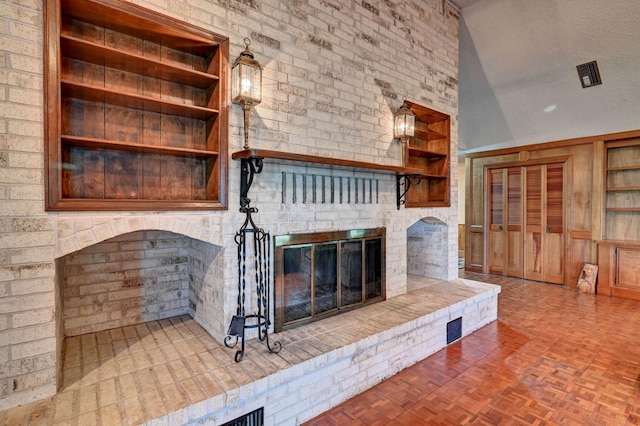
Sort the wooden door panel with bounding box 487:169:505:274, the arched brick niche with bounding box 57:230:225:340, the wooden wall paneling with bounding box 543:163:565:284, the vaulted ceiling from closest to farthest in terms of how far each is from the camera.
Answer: the arched brick niche with bounding box 57:230:225:340 < the vaulted ceiling < the wooden wall paneling with bounding box 543:163:565:284 < the wooden door panel with bounding box 487:169:505:274

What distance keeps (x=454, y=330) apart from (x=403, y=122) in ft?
7.42

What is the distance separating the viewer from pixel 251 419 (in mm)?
1983

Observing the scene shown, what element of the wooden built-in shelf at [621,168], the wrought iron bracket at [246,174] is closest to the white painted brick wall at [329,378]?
the wrought iron bracket at [246,174]

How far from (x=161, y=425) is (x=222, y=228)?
1219mm

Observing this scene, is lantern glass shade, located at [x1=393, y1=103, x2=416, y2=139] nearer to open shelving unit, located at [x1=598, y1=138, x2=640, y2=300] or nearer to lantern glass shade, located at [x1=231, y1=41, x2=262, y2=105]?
lantern glass shade, located at [x1=231, y1=41, x2=262, y2=105]

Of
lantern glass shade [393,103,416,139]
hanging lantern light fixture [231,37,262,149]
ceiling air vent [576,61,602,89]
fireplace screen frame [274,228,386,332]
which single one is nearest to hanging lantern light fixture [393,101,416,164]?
lantern glass shade [393,103,416,139]

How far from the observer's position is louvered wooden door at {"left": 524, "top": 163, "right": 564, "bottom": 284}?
5.58 meters

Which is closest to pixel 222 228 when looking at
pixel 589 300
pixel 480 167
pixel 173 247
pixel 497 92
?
pixel 173 247

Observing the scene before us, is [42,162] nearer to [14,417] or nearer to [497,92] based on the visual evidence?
[14,417]

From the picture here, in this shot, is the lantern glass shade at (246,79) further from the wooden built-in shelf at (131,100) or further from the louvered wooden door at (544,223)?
the louvered wooden door at (544,223)

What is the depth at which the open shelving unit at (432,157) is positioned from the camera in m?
4.14

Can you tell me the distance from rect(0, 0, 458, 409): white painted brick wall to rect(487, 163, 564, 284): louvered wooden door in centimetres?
→ 244

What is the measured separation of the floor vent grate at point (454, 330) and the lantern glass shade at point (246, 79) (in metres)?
2.87

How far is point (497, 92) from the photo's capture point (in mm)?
5133
